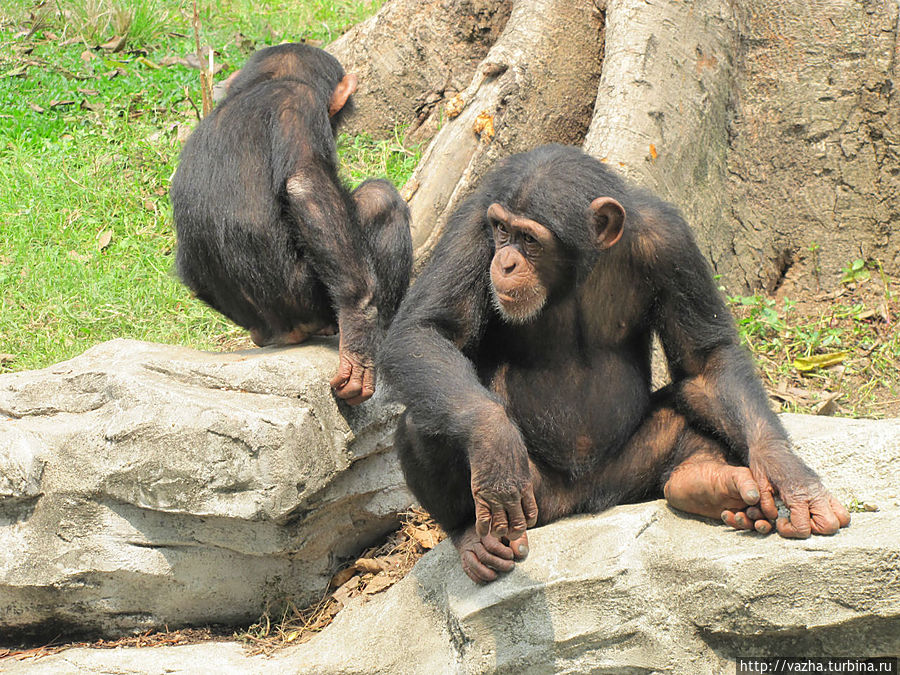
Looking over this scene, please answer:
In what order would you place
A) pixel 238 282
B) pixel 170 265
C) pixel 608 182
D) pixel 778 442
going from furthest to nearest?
pixel 170 265 → pixel 238 282 → pixel 608 182 → pixel 778 442

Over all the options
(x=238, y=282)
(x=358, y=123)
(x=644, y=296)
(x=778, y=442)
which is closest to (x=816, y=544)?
(x=778, y=442)

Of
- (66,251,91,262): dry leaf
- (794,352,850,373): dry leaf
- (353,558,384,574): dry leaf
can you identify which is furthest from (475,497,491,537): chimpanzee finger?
(66,251,91,262): dry leaf

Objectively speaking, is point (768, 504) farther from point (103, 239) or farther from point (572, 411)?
point (103, 239)

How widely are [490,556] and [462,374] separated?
0.69 m

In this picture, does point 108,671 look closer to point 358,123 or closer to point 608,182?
point 608,182

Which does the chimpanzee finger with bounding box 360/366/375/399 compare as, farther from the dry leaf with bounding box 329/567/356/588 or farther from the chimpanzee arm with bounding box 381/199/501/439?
the dry leaf with bounding box 329/567/356/588

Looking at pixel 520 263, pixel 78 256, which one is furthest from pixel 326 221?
pixel 78 256

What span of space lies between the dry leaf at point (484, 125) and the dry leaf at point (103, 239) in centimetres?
323

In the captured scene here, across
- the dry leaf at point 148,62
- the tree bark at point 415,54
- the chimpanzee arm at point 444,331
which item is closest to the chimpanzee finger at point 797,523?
the chimpanzee arm at point 444,331

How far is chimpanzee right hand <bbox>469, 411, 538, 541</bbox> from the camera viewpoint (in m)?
3.46

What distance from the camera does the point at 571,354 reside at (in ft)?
13.9

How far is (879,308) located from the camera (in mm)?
6281

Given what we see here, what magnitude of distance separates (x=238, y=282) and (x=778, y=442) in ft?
9.42

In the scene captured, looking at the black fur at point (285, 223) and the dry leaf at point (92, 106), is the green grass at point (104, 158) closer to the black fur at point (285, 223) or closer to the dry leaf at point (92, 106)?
the dry leaf at point (92, 106)
